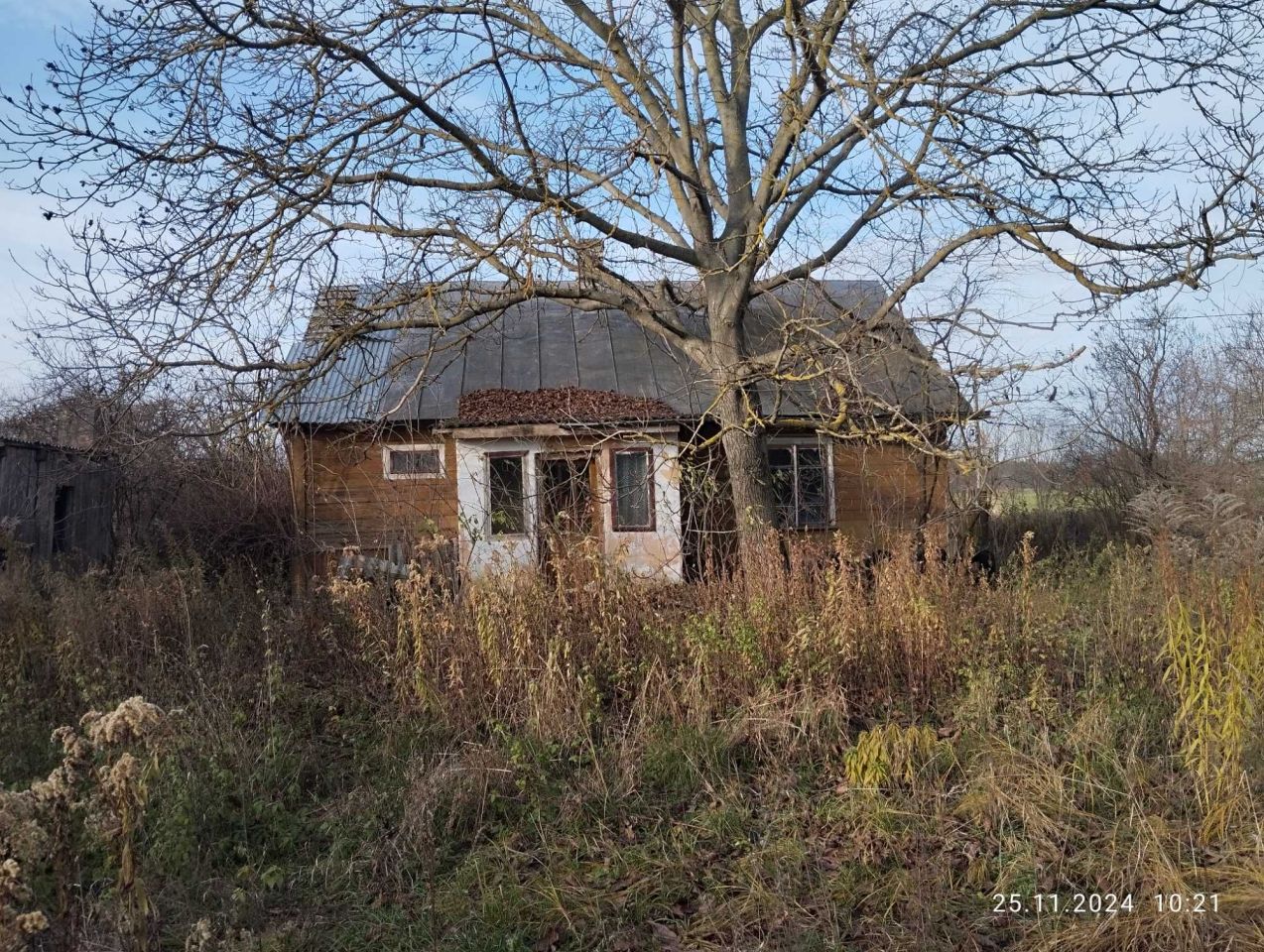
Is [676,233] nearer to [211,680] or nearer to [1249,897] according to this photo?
[211,680]

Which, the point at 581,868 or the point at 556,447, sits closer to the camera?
the point at 581,868

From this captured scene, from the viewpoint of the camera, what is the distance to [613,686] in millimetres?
6070

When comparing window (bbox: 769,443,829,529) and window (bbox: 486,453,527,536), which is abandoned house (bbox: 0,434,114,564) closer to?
window (bbox: 486,453,527,536)

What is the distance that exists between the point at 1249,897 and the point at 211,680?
5.92m

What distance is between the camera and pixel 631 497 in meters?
14.5

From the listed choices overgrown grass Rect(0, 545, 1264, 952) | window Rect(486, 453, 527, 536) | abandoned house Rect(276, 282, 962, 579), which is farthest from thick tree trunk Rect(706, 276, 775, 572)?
window Rect(486, 453, 527, 536)

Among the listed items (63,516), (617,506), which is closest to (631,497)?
(617,506)

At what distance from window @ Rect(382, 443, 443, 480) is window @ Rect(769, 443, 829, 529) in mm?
5376

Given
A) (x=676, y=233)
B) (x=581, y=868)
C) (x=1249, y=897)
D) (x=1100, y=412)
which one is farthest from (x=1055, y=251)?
(x=1100, y=412)

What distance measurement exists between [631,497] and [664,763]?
943cm

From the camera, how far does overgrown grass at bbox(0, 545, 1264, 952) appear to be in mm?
3906

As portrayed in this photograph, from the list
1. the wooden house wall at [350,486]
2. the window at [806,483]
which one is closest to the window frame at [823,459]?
the window at [806,483]

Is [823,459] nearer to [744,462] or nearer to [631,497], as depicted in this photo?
[631,497]

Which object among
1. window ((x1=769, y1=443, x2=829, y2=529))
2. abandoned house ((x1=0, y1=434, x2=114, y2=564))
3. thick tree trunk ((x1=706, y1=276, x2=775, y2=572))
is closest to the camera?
thick tree trunk ((x1=706, y1=276, x2=775, y2=572))
